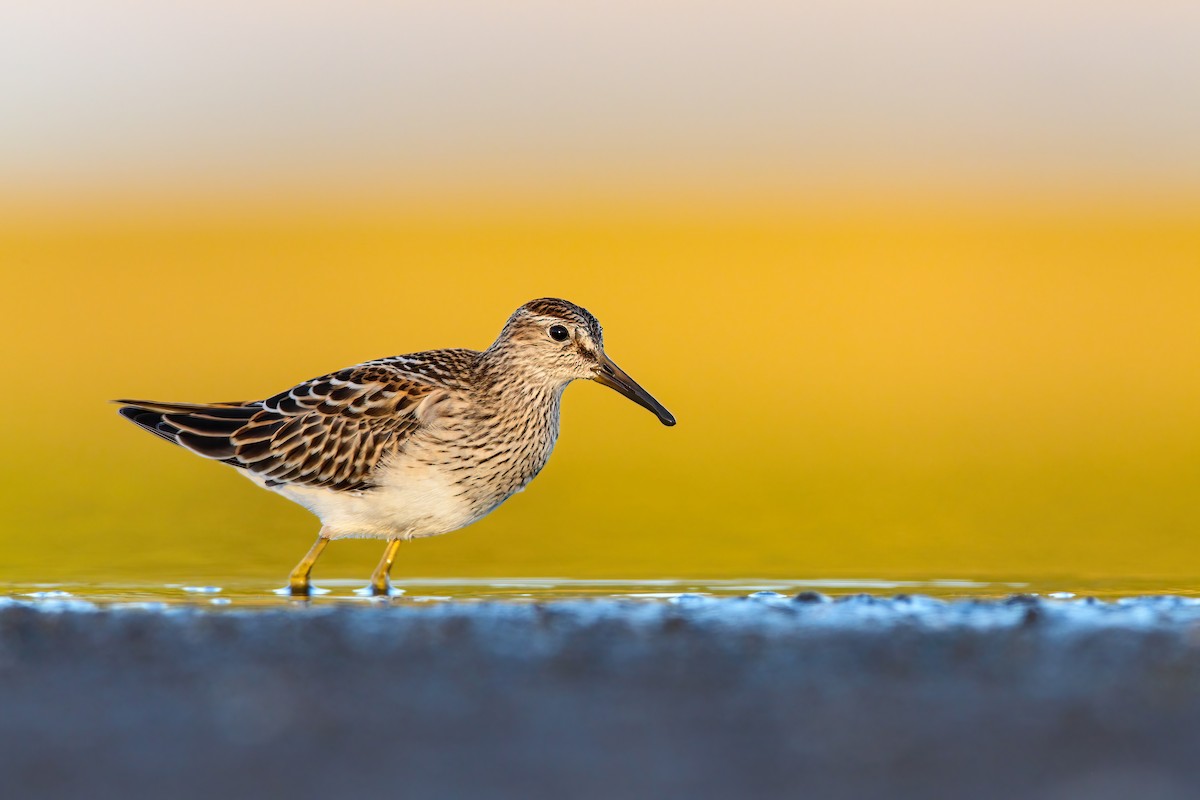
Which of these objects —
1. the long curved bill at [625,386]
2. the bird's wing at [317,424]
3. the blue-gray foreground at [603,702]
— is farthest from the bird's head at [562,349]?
the blue-gray foreground at [603,702]

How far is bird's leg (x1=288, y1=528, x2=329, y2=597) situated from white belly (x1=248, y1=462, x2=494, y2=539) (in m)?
0.17

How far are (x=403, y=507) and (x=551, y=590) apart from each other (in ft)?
4.73

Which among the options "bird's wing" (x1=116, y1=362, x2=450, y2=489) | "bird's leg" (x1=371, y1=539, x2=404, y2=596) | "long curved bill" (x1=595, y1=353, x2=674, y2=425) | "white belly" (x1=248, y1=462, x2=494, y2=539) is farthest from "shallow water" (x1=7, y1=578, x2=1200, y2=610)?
"long curved bill" (x1=595, y1=353, x2=674, y2=425)

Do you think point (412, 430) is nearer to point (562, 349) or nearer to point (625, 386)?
point (562, 349)

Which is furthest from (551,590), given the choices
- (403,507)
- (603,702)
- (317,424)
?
(603,702)

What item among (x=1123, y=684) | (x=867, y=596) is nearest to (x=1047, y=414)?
(x=867, y=596)

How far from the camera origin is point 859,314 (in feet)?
110

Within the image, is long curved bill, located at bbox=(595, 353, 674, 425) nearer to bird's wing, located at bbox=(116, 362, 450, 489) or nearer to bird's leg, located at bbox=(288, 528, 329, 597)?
bird's wing, located at bbox=(116, 362, 450, 489)

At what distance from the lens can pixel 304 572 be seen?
10.4 metres

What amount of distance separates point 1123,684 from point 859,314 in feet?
90.7

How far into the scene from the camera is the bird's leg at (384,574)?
1000 cm

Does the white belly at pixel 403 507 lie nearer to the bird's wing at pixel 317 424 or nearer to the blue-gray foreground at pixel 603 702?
the bird's wing at pixel 317 424

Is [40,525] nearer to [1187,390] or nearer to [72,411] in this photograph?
[72,411]

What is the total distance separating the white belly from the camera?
422 inches
